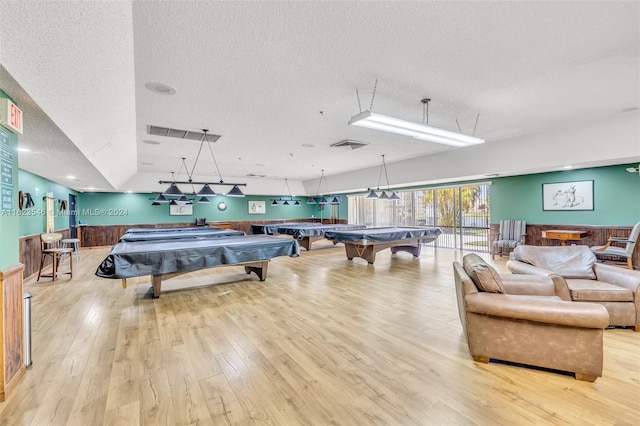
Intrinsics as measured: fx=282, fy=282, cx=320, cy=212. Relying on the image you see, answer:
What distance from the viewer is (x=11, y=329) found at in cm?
222

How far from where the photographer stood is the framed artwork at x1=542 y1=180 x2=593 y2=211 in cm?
655

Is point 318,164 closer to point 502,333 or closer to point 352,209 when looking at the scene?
point 352,209

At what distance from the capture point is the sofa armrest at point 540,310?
6.99ft

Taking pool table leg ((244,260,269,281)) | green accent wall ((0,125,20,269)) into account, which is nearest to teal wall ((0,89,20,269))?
green accent wall ((0,125,20,269))

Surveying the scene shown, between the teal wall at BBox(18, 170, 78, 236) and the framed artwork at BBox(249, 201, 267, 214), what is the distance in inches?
269

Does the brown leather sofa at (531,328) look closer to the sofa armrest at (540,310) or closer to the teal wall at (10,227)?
the sofa armrest at (540,310)

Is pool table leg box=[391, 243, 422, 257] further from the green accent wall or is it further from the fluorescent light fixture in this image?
the green accent wall

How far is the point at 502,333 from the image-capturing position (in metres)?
2.40

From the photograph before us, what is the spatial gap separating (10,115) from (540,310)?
4421 millimetres

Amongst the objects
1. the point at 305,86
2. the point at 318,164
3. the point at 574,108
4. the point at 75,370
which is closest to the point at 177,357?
the point at 75,370

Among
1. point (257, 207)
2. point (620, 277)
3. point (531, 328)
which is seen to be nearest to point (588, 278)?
point (620, 277)

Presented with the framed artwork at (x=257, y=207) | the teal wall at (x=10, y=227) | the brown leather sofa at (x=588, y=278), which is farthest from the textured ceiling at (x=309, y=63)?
the framed artwork at (x=257, y=207)

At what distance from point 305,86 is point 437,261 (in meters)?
5.86

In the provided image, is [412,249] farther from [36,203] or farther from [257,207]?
[36,203]
